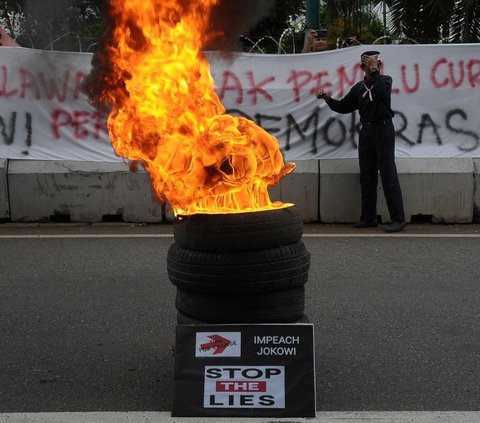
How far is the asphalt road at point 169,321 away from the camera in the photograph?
4238 mm

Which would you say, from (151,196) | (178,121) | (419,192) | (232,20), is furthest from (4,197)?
(178,121)

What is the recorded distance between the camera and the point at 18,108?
391 inches

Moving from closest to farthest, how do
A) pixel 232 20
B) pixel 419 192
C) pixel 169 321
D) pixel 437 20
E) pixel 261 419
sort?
pixel 261 419, pixel 232 20, pixel 169 321, pixel 419 192, pixel 437 20

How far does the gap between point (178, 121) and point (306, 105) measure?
6.10 meters

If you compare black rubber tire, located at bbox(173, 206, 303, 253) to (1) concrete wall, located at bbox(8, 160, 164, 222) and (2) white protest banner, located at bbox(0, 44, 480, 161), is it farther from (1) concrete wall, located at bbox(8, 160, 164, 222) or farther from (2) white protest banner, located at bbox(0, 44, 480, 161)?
(2) white protest banner, located at bbox(0, 44, 480, 161)

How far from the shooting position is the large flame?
4020mm

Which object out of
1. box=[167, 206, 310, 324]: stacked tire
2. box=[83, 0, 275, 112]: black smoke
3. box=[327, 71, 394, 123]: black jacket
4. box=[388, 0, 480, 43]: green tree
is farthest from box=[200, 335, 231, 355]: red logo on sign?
box=[388, 0, 480, 43]: green tree

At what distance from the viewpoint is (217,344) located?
12.6ft

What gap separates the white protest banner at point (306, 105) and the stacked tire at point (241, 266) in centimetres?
611

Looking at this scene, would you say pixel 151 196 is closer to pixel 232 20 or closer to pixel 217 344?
pixel 232 20

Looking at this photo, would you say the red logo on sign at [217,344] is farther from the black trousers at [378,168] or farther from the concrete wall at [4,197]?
the concrete wall at [4,197]

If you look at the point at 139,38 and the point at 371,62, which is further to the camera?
the point at 371,62

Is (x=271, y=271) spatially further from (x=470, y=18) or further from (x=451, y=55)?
(x=470, y=18)

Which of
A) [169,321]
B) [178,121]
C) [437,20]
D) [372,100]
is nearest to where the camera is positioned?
[178,121]
